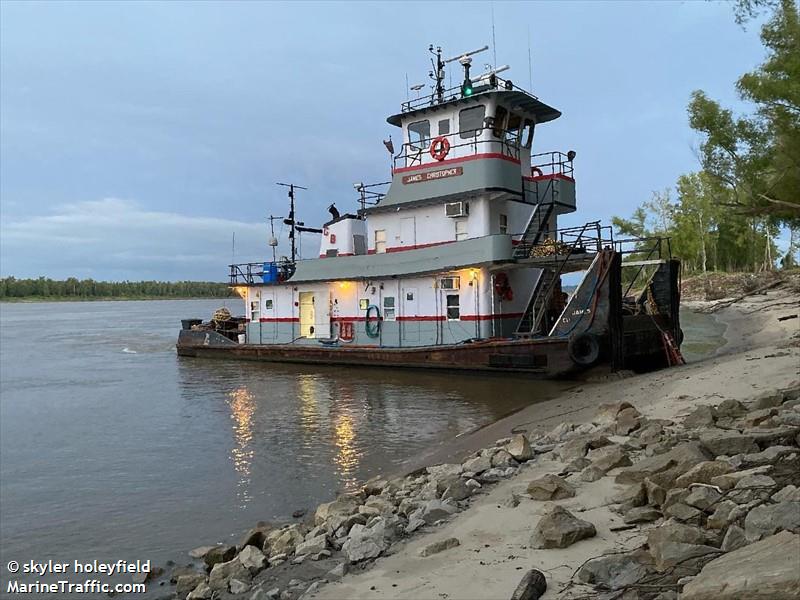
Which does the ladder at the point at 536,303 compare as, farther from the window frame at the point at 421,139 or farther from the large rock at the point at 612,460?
the large rock at the point at 612,460

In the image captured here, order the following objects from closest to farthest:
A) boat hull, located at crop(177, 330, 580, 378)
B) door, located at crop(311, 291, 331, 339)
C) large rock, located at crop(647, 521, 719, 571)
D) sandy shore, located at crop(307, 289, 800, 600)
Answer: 1. large rock, located at crop(647, 521, 719, 571)
2. sandy shore, located at crop(307, 289, 800, 600)
3. boat hull, located at crop(177, 330, 580, 378)
4. door, located at crop(311, 291, 331, 339)

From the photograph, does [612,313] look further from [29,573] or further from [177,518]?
[29,573]

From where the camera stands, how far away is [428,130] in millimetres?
19062

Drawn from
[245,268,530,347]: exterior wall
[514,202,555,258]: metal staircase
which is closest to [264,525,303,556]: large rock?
[245,268,530,347]: exterior wall

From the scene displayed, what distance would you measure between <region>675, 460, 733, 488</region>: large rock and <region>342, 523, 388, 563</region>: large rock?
233 cm

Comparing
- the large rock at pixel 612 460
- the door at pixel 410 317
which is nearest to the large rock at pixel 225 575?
the large rock at pixel 612 460

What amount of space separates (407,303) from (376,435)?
25.3 feet

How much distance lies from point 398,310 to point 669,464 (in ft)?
46.9

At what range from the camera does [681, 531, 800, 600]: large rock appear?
254 cm

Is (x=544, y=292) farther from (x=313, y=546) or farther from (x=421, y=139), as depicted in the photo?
(x=313, y=546)

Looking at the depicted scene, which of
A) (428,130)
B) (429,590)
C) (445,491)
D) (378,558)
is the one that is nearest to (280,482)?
(445,491)

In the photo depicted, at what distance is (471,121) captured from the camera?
59.3 ft

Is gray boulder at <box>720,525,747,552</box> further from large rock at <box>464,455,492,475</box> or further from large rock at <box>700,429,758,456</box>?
large rock at <box>464,455,492,475</box>

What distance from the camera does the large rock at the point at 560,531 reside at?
422 cm
